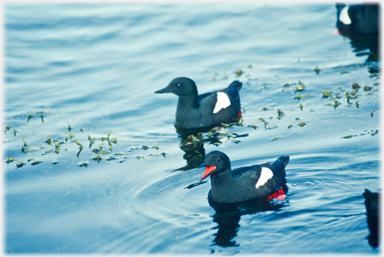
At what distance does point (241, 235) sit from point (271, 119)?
4.12m

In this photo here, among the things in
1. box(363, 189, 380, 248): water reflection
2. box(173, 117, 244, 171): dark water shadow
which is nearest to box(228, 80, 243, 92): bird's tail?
box(173, 117, 244, 171): dark water shadow

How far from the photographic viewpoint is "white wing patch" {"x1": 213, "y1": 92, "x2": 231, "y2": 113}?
397 inches

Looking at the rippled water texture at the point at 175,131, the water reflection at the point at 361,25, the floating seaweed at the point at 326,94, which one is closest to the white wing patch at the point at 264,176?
the rippled water texture at the point at 175,131

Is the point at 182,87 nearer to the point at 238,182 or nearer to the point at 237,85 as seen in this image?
the point at 237,85

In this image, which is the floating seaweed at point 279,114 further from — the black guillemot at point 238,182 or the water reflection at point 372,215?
the water reflection at point 372,215

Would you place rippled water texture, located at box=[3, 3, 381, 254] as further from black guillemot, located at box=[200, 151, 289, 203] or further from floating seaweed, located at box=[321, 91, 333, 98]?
black guillemot, located at box=[200, 151, 289, 203]

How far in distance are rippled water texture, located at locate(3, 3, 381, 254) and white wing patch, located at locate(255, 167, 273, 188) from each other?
0.39 m

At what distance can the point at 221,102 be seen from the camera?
10133 millimetres

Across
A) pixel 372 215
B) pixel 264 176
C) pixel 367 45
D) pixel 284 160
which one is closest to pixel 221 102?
pixel 284 160

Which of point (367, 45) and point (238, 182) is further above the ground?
point (367, 45)

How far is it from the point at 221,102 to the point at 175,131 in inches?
44.6

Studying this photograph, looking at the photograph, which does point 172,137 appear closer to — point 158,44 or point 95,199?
point 95,199

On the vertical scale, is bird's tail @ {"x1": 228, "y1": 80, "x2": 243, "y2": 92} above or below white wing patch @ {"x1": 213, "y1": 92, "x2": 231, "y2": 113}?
above

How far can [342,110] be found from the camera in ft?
31.5
